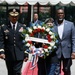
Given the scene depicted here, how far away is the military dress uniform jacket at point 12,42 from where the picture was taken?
7547mm

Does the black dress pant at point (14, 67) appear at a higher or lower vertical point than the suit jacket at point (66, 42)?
lower

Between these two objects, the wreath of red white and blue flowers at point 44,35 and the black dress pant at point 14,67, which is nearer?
the wreath of red white and blue flowers at point 44,35

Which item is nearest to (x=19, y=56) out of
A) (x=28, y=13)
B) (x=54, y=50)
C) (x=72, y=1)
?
(x=54, y=50)

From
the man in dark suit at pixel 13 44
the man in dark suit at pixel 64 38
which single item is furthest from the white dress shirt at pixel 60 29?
the man in dark suit at pixel 13 44

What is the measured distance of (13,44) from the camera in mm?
7574

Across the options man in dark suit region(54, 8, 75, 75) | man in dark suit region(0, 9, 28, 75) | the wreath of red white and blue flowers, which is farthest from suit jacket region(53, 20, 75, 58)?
man in dark suit region(0, 9, 28, 75)

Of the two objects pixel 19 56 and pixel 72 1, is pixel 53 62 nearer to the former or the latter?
pixel 19 56

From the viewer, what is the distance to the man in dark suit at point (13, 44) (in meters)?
7.53

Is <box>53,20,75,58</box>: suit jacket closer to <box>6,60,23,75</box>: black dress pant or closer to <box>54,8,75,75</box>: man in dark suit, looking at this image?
<box>54,8,75,75</box>: man in dark suit

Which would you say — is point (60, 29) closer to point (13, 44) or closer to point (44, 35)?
point (44, 35)

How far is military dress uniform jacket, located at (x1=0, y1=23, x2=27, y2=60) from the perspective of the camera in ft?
24.8

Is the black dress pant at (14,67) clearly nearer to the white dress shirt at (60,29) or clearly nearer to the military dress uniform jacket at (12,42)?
the military dress uniform jacket at (12,42)

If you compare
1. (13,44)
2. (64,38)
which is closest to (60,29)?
(64,38)

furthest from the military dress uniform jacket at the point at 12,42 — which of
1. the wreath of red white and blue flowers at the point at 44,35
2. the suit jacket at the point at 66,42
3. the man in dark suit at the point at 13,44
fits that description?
the suit jacket at the point at 66,42
